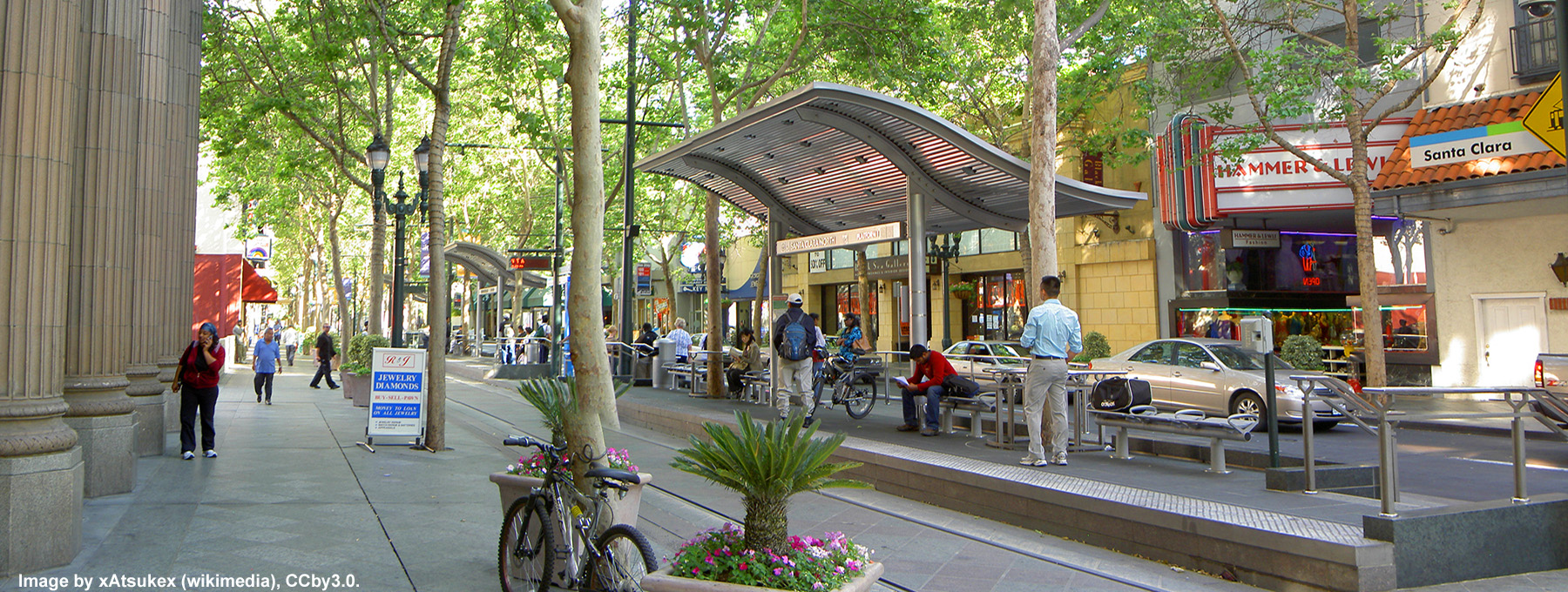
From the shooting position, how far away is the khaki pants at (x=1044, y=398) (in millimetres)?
9359

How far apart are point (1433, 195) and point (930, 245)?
15643 millimetres

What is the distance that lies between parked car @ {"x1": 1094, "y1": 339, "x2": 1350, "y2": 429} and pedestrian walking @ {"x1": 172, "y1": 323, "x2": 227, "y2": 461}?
1223 cm

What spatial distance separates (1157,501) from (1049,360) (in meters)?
2.24

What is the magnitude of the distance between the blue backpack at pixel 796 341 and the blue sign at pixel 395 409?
15.6 feet

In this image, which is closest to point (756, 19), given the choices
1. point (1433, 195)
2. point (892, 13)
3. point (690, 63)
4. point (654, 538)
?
point (690, 63)

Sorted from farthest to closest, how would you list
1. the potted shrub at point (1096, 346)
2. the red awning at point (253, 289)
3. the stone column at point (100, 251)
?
the red awning at point (253, 289) < the potted shrub at point (1096, 346) < the stone column at point (100, 251)

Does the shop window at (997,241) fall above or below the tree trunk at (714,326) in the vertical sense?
above

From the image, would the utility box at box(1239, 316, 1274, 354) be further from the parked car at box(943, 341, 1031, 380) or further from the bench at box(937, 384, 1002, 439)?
the parked car at box(943, 341, 1031, 380)

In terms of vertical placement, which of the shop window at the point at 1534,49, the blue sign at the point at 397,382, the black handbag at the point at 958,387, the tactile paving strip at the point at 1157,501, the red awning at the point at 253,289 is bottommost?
the tactile paving strip at the point at 1157,501

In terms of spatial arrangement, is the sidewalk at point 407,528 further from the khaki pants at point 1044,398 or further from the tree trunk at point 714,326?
the tree trunk at point 714,326

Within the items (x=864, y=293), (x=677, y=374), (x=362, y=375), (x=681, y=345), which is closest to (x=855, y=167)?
(x=864, y=293)

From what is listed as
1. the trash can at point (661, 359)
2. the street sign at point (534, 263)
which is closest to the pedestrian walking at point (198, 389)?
the trash can at point (661, 359)

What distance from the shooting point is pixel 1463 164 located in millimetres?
17234

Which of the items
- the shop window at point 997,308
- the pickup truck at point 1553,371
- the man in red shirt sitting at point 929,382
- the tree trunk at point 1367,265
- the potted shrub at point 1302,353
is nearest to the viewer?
the pickup truck at point 1553,371
